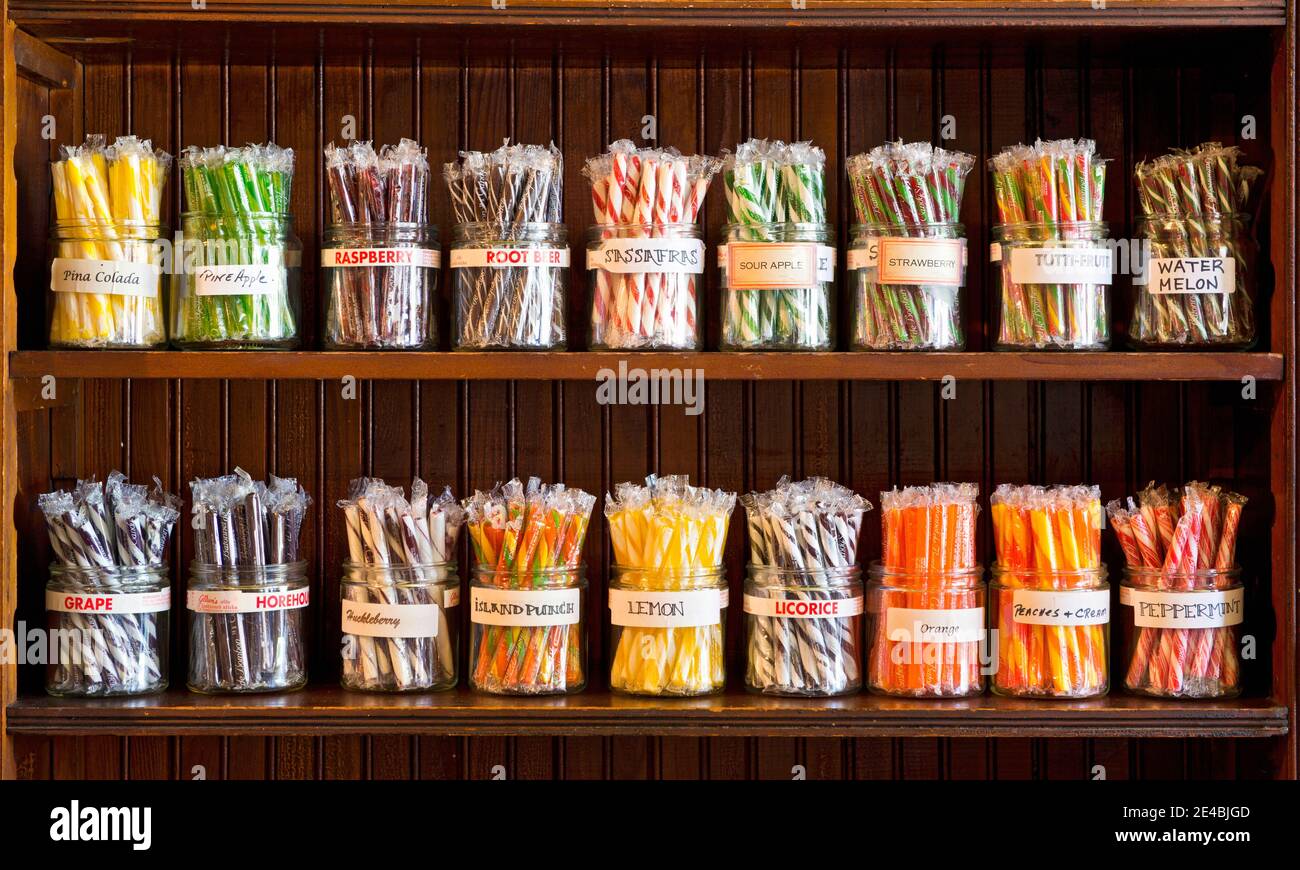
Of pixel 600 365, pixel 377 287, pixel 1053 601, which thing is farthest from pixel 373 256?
pixel 1053 601

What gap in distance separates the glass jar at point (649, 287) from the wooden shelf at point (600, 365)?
43mm

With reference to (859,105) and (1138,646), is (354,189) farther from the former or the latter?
(1138,646)

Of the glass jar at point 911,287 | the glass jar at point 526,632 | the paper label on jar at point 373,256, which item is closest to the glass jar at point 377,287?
the paper label on jar at point 373,256

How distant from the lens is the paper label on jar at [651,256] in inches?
62.7

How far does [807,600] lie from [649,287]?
0.44 m

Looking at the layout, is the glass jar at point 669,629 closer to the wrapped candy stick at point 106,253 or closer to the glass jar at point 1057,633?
the glass jar at point 1057,633

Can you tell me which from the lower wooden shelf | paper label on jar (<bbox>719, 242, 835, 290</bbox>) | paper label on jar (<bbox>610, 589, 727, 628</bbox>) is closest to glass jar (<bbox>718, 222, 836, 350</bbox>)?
paper label on jar (<bbox>719, 242, 835, 290</bbox>)

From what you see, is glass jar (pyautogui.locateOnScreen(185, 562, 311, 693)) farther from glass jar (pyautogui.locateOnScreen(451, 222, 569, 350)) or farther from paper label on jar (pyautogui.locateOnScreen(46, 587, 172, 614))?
glass jar (pyautogui.locateOnScreen(451, 222, 569, 350))

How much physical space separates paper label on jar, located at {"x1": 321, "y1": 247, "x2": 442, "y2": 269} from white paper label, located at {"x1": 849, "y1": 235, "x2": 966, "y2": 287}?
1.91 feet

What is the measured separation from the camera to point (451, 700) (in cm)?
160

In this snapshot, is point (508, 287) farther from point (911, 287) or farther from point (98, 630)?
point (98, 630)

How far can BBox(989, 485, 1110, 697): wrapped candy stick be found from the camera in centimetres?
159
